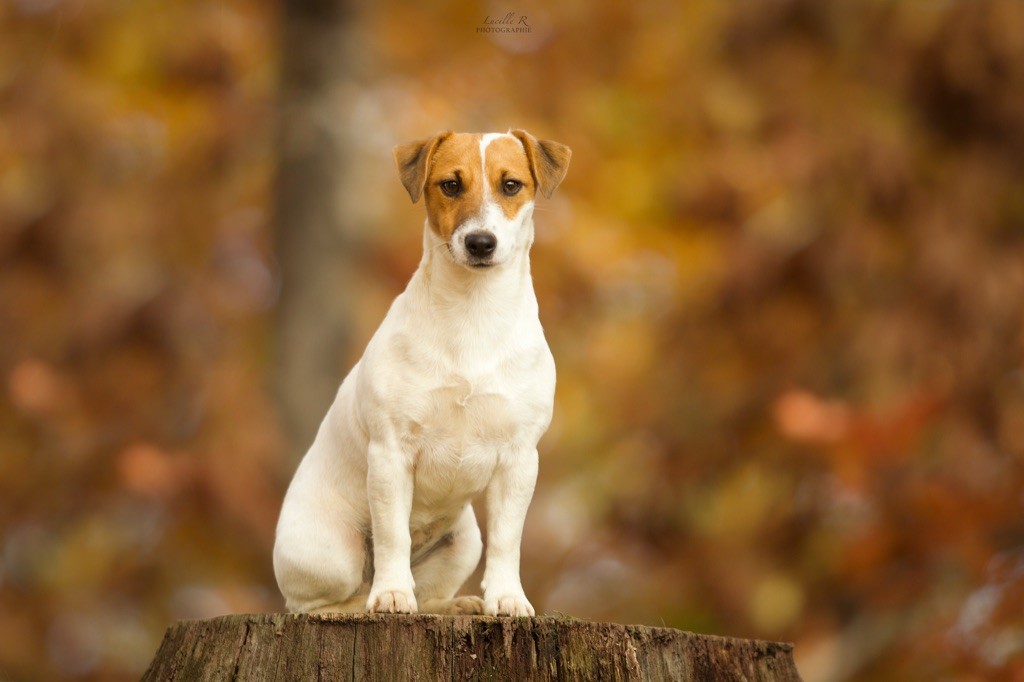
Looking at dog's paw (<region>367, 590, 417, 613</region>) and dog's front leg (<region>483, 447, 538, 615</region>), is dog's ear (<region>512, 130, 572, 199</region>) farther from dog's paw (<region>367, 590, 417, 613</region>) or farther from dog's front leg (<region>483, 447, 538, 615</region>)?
dog's paw (<region>367, 590, 417, 613</region>)

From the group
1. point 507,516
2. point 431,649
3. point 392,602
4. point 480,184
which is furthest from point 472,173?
point 431,649

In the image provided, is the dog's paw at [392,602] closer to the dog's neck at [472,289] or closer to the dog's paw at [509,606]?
the dog's paw at [509,606]

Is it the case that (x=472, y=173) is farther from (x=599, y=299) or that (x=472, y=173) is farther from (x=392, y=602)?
(x=599, y=299)

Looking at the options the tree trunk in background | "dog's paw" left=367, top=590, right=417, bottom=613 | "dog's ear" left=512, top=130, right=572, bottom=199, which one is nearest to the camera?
"dog's paw" left=367, top=590, right=417, bottom=613

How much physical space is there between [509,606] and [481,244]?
4.47 feet

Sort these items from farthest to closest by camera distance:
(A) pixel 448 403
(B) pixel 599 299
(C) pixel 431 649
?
1. (B) pixel 599 299
2. (A) pixel 448 403
3. (C) pixel 431 649

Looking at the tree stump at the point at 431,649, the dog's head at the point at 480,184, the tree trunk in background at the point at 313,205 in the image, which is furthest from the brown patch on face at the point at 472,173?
the tree trunk in background at the point at 313,205

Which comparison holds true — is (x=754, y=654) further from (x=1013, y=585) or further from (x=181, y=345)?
(x=181, y=345)

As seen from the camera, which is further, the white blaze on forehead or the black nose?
the white blaze on forehead

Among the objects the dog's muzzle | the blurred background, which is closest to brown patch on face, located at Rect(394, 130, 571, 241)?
the dog's muzzle

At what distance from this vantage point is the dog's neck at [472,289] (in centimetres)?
468

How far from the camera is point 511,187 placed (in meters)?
4.67

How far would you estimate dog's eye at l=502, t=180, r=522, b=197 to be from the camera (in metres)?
4.65

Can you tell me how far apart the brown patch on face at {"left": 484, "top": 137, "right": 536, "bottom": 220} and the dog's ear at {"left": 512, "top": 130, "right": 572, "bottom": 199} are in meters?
0.03
